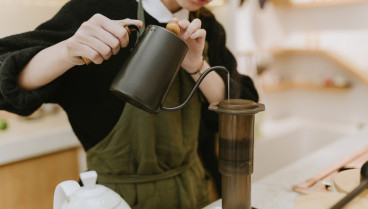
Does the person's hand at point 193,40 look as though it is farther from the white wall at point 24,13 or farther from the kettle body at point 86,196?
the white wall at point 24,13

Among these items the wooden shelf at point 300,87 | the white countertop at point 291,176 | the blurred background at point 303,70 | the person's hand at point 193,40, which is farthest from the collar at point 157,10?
the wooden shelf at point 300,87

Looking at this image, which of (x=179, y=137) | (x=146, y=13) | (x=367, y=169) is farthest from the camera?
(x=179, y=137)

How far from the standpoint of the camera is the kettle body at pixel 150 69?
607 millimetres

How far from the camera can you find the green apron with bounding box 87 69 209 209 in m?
0.94

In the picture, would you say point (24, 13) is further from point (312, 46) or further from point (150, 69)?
point (312, 46)

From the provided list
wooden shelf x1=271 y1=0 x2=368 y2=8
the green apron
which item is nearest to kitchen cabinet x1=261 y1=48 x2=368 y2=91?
wooden shelf x1=271 y1=0 x2=368 y2=8

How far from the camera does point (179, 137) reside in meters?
1.00

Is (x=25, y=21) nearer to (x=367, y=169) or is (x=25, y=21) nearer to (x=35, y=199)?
(x=35, y=199)

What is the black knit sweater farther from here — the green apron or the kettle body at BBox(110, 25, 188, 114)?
the kettle body at BBox(110, 25, 188, 114)

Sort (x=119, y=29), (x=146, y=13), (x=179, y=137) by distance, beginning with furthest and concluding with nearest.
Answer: (x=179, y=137) → (x=146, y=13) → (x=119, y=29)

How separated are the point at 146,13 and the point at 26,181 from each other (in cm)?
83

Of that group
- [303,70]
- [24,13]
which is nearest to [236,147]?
[24,13]

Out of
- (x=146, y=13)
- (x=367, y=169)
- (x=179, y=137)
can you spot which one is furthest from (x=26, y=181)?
(x=367, y=169)

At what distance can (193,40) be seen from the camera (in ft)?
2.60
